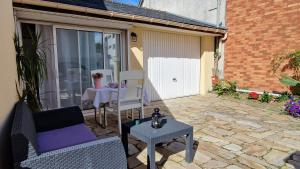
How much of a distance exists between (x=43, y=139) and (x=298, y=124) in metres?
5.14

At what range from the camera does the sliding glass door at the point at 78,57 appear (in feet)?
17.5

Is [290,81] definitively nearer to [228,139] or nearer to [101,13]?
[228,139]

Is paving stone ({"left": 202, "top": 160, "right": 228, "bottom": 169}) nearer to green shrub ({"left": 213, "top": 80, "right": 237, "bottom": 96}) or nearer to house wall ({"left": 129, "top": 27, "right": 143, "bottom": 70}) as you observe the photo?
house wall ({"left": 129, "top": 27, "right": 143, "bottom": 70})

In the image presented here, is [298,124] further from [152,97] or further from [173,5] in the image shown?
[173,5]

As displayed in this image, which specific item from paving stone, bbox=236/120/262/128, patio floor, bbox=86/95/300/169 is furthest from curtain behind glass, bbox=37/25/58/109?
paving stone, bbox=236/120/262/128

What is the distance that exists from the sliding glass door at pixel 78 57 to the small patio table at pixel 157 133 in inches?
125

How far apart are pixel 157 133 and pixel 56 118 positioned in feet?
4.87

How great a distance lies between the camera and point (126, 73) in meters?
4.11

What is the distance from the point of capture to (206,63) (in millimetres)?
8539

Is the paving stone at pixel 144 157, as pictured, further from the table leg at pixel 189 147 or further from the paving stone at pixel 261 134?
the paving stone at pixel 261 134

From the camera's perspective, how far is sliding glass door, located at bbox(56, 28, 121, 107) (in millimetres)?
5320

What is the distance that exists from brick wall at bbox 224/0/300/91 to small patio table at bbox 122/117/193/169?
19.0 feet

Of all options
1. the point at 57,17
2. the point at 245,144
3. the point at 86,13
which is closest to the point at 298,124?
the point at 245,144

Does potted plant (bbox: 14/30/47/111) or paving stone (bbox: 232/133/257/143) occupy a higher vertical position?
potted plant (bbox: 14/30/47/111)
